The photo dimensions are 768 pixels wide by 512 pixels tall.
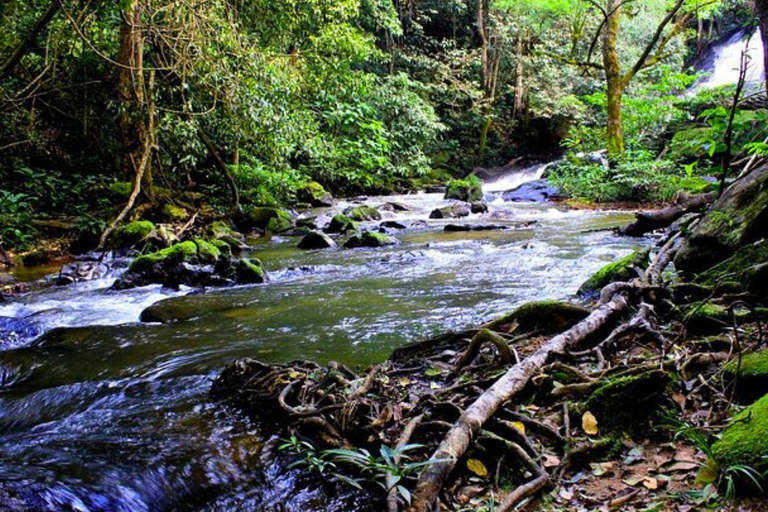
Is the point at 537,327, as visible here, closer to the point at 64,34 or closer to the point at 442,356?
the point at 442,356

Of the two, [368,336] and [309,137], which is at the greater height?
Result: [309,137]

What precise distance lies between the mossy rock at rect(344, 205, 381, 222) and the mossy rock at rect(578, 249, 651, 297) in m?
10.2

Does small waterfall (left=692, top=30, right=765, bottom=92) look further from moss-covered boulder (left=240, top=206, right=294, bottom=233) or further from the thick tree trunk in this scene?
the thick tree trunk

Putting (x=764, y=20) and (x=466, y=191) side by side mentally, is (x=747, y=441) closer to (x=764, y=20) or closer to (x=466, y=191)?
(x=764, y=20)

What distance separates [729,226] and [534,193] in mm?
15215

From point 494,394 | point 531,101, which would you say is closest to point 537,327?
point 494,394

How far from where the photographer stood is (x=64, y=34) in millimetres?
9414

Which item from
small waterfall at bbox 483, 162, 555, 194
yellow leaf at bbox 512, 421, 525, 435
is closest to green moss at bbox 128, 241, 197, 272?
yellow leaf at bbox 512, 421, 525, 435

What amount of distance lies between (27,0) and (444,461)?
40.3 ft

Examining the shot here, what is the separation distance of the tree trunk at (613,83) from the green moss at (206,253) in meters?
11.6

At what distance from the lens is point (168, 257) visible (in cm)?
812

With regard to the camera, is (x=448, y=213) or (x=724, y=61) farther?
(x=724, y=61)

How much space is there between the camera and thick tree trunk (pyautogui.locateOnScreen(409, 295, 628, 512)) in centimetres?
210

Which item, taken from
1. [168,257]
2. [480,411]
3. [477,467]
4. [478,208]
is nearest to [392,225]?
[478,208]
